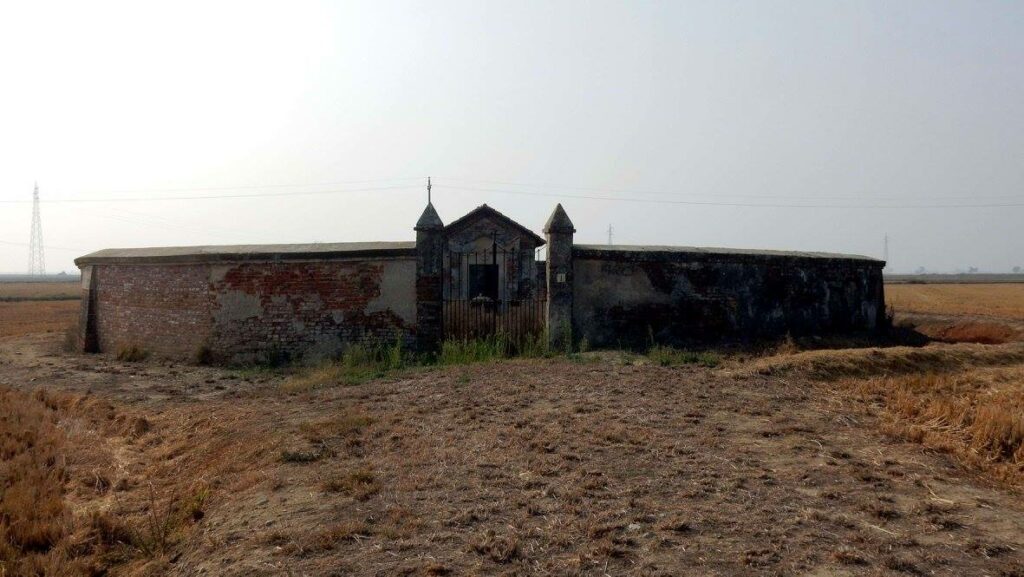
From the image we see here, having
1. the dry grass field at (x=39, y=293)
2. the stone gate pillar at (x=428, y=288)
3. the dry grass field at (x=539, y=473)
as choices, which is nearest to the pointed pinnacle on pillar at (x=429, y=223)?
the stone gate pillar at (x=428, y=288)

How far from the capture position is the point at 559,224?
13195 millimetres

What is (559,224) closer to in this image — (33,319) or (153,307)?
(153,307)

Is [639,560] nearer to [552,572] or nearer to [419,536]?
[552,572]

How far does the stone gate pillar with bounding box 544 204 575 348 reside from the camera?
13070 millimetres

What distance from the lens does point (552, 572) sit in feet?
13.9

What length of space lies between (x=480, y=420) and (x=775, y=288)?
8.62 m

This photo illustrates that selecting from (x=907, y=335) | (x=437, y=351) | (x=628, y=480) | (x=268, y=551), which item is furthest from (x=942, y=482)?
(x=907, y=335)

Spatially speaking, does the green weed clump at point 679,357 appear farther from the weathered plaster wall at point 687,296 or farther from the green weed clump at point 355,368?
the green weed clump at point 355,368

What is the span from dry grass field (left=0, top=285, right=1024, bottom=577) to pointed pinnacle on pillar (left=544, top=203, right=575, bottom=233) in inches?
118

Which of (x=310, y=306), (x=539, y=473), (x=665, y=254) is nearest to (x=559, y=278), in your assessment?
(x=665, y=254)

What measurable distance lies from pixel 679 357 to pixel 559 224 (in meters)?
3.30

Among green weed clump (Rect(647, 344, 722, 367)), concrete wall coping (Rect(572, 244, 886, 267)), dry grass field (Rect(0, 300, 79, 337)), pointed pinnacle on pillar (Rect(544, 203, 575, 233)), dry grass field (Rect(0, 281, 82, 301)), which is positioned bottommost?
dry grass field (Rect(0, 300, 79, 337))

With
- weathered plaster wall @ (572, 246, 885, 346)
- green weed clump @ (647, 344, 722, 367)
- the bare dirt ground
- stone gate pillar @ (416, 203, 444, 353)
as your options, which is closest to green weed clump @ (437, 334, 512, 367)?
stone gate pillar @ (416, 203, 444, 353)

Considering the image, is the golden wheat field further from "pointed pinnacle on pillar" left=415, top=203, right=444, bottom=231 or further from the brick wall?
the brick wall
